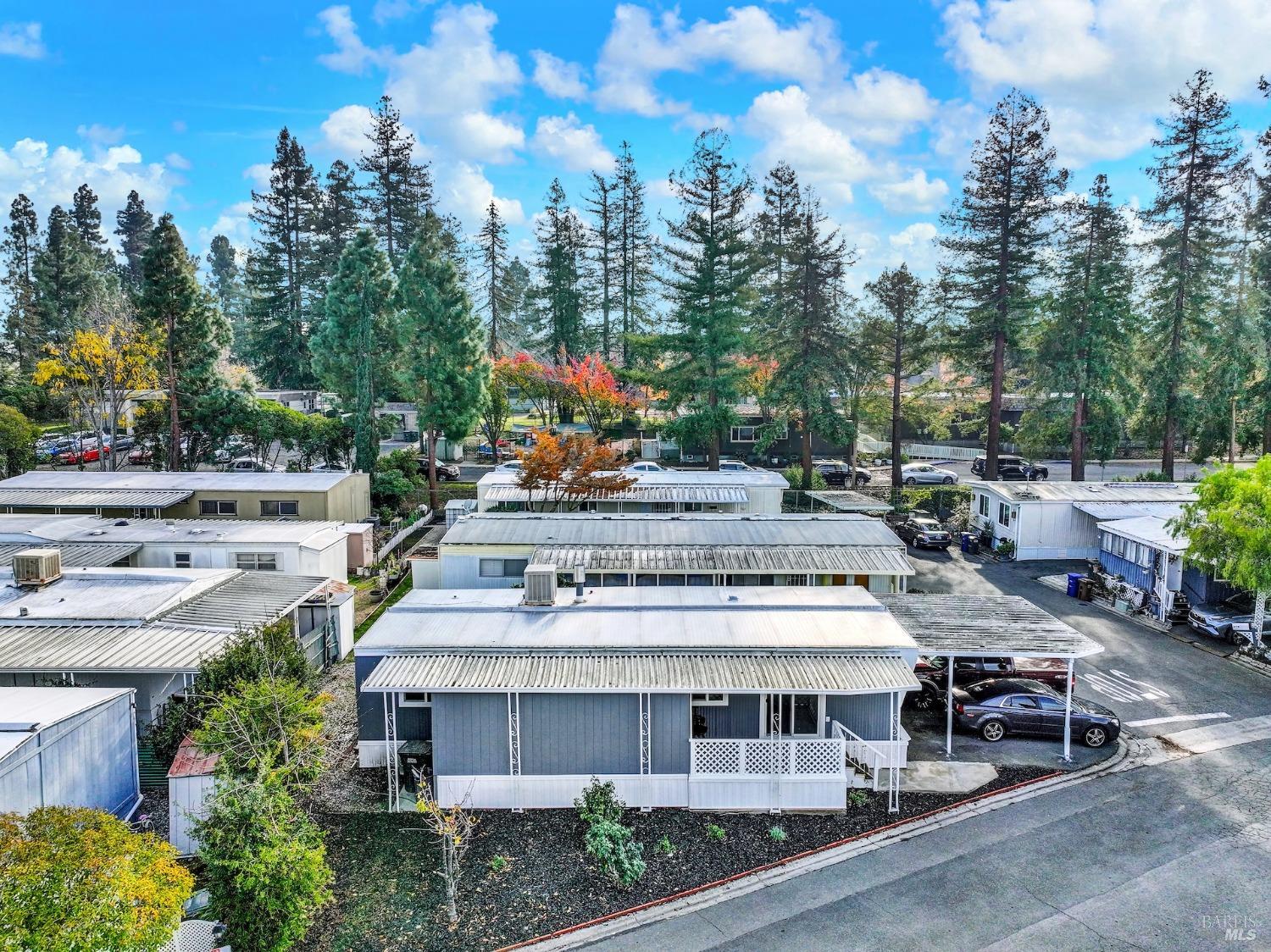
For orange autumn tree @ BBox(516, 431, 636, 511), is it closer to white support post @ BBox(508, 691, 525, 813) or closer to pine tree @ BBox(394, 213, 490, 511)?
pine tree @ BBox(394, 213, 490, 511)

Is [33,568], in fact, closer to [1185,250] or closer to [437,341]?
[437,341]

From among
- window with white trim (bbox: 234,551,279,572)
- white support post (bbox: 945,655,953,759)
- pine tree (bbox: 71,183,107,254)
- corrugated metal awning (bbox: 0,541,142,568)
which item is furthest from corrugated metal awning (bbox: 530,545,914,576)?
pine tree (bbox: 71,183,107,254)

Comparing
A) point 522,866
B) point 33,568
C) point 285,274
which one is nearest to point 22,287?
point 285,274

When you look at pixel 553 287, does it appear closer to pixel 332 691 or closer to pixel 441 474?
pixel 441 474

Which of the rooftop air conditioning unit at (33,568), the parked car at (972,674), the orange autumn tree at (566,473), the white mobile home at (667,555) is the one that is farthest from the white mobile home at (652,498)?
the rooftop air conditioning unit at (33,568)

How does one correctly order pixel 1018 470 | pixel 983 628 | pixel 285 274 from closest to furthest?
pixel 983 628
pixel 1018 470
pixel 285 274

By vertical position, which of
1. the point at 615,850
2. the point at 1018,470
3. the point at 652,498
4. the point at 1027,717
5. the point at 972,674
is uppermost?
the point at 652,498

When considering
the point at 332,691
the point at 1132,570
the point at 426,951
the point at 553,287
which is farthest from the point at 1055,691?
the point at 553,287

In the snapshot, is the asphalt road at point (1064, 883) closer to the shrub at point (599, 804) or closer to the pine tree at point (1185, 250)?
the shrub at point (599, 804)
